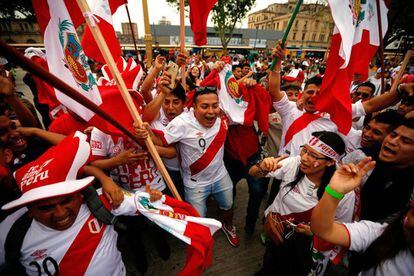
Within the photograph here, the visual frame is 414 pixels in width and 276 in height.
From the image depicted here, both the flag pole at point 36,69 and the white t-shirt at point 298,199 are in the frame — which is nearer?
the flag pole at point 36,69

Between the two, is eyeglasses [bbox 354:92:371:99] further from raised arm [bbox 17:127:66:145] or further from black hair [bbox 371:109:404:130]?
raised arm [bbox 17:127:66:145]

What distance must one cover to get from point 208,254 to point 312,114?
1964 millimetres

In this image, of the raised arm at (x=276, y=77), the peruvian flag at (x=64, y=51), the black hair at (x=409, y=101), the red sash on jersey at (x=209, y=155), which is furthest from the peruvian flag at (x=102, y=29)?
the black hair at (x=409, y=101)

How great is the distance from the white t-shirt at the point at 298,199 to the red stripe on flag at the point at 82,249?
1592 millimetres

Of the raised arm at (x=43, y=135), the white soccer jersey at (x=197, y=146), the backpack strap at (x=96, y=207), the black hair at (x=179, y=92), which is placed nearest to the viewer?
the backpack strap at (x=96, y=207)

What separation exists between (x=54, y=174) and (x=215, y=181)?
165 centimetres

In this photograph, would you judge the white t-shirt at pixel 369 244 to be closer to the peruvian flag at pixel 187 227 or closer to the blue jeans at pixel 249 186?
the peruvian flag at pixel 187 227

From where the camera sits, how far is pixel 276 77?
236cm

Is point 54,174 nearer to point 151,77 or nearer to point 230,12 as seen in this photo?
point 151,77

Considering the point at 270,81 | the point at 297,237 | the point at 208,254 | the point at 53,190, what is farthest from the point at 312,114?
the point at 53,190

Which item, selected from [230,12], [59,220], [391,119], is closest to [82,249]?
[59,220]

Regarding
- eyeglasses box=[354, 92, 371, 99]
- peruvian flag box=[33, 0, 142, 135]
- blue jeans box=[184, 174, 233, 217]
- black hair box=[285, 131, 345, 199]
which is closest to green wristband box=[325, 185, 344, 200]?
black hair box=[285, 131, 345, 199]

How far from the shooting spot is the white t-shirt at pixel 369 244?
1204mm

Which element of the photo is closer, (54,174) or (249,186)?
(54,174)
